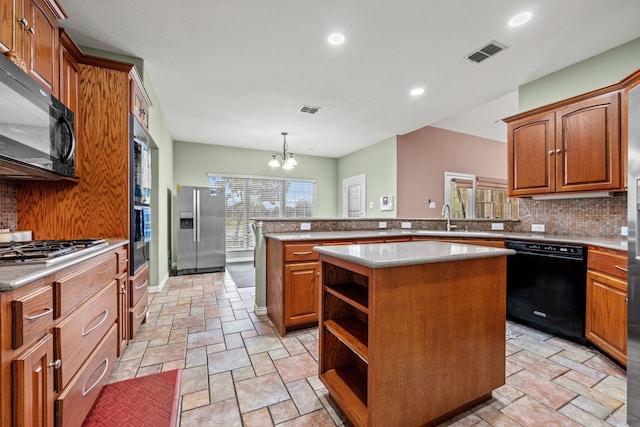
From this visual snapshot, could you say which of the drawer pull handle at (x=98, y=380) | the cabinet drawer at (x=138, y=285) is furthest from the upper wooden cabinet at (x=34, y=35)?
the drawer pull handle at (x=98, y=380)

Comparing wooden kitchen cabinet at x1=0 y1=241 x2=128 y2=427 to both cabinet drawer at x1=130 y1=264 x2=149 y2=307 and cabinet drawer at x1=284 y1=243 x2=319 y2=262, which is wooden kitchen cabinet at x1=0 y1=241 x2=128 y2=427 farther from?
cabinet drawer at x1=284 y1=243 x2=319 y2=262

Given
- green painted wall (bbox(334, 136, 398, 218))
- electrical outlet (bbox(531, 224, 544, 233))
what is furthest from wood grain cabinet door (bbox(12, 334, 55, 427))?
green painted wall (bbox(334, 136, 398, 218))

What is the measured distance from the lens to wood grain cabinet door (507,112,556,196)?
2775 mm

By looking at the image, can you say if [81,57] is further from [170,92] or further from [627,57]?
[627,57]

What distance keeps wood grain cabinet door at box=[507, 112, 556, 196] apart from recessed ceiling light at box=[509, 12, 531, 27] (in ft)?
3.47

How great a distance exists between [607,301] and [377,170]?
13.7 feet

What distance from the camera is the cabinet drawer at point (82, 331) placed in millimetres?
1124

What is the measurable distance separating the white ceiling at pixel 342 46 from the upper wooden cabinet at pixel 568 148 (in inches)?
22.8

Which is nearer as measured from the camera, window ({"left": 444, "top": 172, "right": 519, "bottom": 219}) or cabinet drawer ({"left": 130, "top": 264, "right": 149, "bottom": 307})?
cabinet drawer ({"left": 130, "top": 264, "right": 149, "bottom": 307})

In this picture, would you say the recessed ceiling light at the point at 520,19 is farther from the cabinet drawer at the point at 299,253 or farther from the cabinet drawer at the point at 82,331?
the cabinet drawer at the point at 82,331

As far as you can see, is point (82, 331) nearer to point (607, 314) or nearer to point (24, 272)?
point (24, 272)

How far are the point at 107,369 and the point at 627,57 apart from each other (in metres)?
4.88

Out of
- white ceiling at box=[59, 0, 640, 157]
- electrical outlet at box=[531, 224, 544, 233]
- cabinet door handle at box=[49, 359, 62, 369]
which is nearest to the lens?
cabinet door handle at box=[49, 359, 62, 369]

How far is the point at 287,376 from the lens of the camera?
1.86m
